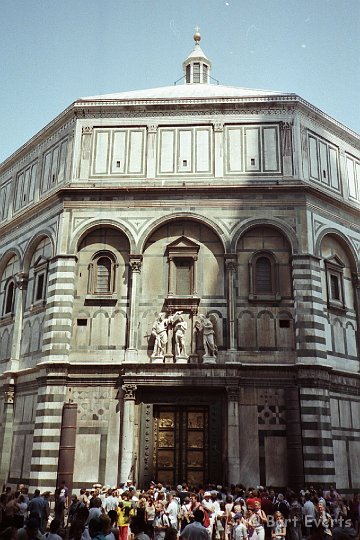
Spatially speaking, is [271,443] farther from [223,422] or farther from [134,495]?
[134,495]

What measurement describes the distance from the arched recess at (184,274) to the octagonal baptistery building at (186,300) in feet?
0.20

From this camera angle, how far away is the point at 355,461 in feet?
63.5

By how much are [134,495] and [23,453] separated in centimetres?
771

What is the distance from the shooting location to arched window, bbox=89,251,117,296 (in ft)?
67.4

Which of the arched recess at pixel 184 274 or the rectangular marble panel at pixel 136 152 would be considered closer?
the arched recess at pixel 184 274

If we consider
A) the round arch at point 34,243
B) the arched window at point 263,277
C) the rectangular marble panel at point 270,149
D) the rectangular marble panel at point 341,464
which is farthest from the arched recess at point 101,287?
the rectangular marble panel at point 341,464

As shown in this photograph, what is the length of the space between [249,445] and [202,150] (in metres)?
11.0

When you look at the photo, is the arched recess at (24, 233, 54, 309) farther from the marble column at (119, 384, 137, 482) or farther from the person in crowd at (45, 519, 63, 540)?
the person in crowd at (45, 519, 63, 540)

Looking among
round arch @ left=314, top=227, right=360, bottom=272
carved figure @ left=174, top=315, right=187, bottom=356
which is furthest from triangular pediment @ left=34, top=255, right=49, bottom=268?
round arch @ left=314, top=227, right=360, bottom=272

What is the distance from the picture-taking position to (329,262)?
69.1 feet

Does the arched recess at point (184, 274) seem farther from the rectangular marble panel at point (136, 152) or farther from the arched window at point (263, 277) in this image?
the rectangular marble panel at point (136, 152)

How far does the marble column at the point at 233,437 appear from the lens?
17.8 meters

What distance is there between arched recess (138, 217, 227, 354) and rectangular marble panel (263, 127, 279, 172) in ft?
11.3

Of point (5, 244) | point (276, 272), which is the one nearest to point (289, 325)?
point (276, 272)
